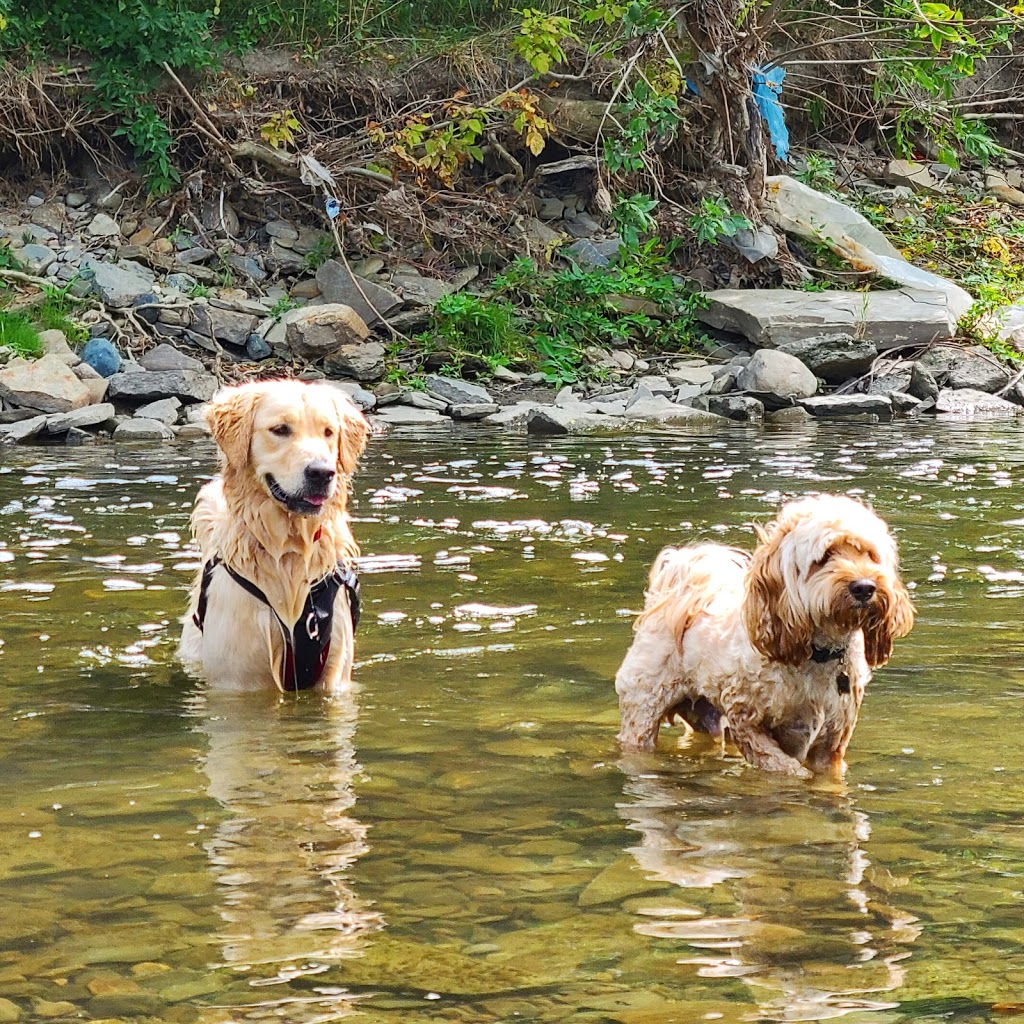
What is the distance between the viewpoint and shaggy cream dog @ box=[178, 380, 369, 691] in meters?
5.73

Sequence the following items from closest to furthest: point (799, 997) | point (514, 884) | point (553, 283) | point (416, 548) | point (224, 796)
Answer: point (799, 997), point (514, 884), point (224, 796), point (416, 548), point (553, 283)

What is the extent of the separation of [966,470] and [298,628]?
686cm

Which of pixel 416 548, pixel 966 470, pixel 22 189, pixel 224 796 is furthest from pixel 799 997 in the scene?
pixel 22 189

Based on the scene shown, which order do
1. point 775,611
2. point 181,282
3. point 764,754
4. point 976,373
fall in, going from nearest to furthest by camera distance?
point 775,611, point 764,754, point 976,373, point 181,282

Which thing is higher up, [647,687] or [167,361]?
[167,361]

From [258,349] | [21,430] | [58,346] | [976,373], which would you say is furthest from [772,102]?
[21,430]

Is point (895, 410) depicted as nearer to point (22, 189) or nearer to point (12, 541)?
point (12, 541)

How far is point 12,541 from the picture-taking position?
343 inches

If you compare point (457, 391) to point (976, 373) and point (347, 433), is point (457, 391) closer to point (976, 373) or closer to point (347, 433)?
point (976, 373)

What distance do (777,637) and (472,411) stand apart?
34.4ft

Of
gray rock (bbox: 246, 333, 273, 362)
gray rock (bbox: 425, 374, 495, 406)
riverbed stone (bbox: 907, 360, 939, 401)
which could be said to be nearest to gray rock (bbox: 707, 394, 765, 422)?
riverbed stone (bbox: 907, 360, 939, 401)

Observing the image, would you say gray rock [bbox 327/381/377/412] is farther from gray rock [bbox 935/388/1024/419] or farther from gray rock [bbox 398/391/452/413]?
gray rock [bbox 935/388/1024/419]

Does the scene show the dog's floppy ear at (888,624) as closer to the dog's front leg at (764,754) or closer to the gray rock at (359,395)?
the dog's front leg at (764,754)

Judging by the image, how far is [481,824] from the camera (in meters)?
4.29
